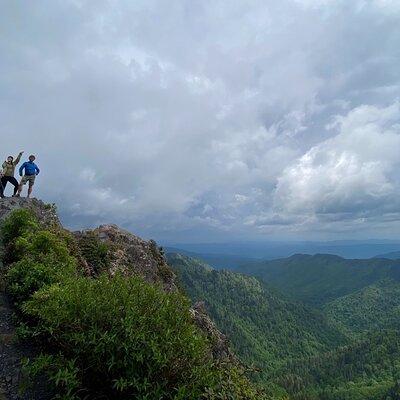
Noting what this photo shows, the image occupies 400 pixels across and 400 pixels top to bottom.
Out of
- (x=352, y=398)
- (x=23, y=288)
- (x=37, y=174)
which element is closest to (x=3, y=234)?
(x=23, y=288)

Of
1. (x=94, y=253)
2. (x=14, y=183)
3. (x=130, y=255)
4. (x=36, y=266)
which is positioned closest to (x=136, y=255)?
(x=130, y=255)

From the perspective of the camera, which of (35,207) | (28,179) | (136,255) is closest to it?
(35,207)

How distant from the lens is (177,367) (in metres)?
8.24

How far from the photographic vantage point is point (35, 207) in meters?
26.2

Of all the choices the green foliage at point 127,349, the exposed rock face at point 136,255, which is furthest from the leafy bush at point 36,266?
the exposed rock face at point 136,255

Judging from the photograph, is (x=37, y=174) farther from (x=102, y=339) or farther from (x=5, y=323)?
(x=102, y=339)

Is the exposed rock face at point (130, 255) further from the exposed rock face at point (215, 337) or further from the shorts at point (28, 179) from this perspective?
the shorts at point (28, 179)

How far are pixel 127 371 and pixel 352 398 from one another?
760 ft

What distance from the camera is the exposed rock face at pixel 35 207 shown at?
79.2ft

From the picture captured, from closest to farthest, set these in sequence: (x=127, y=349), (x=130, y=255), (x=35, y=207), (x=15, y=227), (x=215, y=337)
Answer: (x=127, y=349), (x=15, y=227), (x=215, y=337), (x=35, y=207), (x=130, y=255)

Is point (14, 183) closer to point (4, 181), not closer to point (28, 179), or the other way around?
point (4, 181)

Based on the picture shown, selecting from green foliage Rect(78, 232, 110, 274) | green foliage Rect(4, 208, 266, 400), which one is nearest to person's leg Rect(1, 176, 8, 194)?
green foliage Rect(78, 232, 110, 274)

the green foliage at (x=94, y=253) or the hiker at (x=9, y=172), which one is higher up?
the hiker at (x=9, y=172)

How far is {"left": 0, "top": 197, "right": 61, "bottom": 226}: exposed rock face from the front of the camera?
24.1 meters
